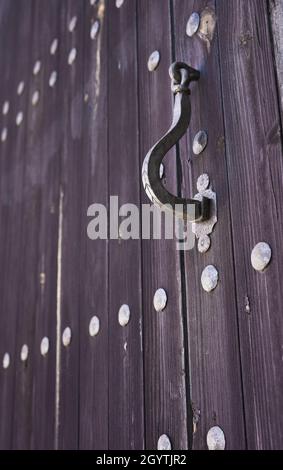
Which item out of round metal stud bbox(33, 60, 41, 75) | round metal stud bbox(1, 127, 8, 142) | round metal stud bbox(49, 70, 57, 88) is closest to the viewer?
round metal stud bbox(49, 70, 57, 88)

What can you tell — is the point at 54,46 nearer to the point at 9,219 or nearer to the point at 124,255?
the point at 9,219

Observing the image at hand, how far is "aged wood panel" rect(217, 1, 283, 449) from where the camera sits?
60 cm

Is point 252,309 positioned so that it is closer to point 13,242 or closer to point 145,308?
point 145,308

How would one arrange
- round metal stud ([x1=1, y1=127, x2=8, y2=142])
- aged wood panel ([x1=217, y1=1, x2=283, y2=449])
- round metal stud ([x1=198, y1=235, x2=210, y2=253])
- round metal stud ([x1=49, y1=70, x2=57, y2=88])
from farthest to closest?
round metal stud ([x1=1, y1=127, x2=8, y2=142])
round metal stud ([x1=49, y1=70, x2=57, y2=88])
round metal stud ([x1=198, y1=235, x2=210, y2=253])
aged wood panel ([x1=217, y1=1, x2=283, y2=449])

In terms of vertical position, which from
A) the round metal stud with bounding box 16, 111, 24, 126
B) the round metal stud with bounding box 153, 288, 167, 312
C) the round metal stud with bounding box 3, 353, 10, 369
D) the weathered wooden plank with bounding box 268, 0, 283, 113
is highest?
the round metal stud with bounding box 16, 111, 24, 126

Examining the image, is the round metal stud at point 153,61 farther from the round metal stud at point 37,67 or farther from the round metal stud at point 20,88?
the round metal stud at point 20,88

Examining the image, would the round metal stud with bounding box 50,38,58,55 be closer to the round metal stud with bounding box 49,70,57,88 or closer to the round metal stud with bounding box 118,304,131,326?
the round metal stud with bounding box 49,70,57,88

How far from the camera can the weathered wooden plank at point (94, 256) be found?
919 millimetres

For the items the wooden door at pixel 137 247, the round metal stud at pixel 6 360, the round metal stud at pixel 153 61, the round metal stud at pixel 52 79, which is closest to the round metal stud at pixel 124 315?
the wooden door at pixel 137 247

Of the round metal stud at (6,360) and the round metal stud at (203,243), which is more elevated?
the round metal stud at (203,243)

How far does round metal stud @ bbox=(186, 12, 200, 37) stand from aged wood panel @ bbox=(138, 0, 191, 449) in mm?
55

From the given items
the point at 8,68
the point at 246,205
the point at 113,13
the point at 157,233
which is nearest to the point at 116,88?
the point at 113,13

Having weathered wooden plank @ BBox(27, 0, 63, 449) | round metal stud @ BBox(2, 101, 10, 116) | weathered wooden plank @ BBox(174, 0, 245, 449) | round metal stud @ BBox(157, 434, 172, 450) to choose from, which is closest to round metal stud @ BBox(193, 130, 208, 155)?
weathered wooden plank @ BBox(174, 0, 245, 449)

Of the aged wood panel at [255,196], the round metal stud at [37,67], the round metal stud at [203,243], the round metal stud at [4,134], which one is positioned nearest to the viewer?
the aged wood panel at [255,196]
